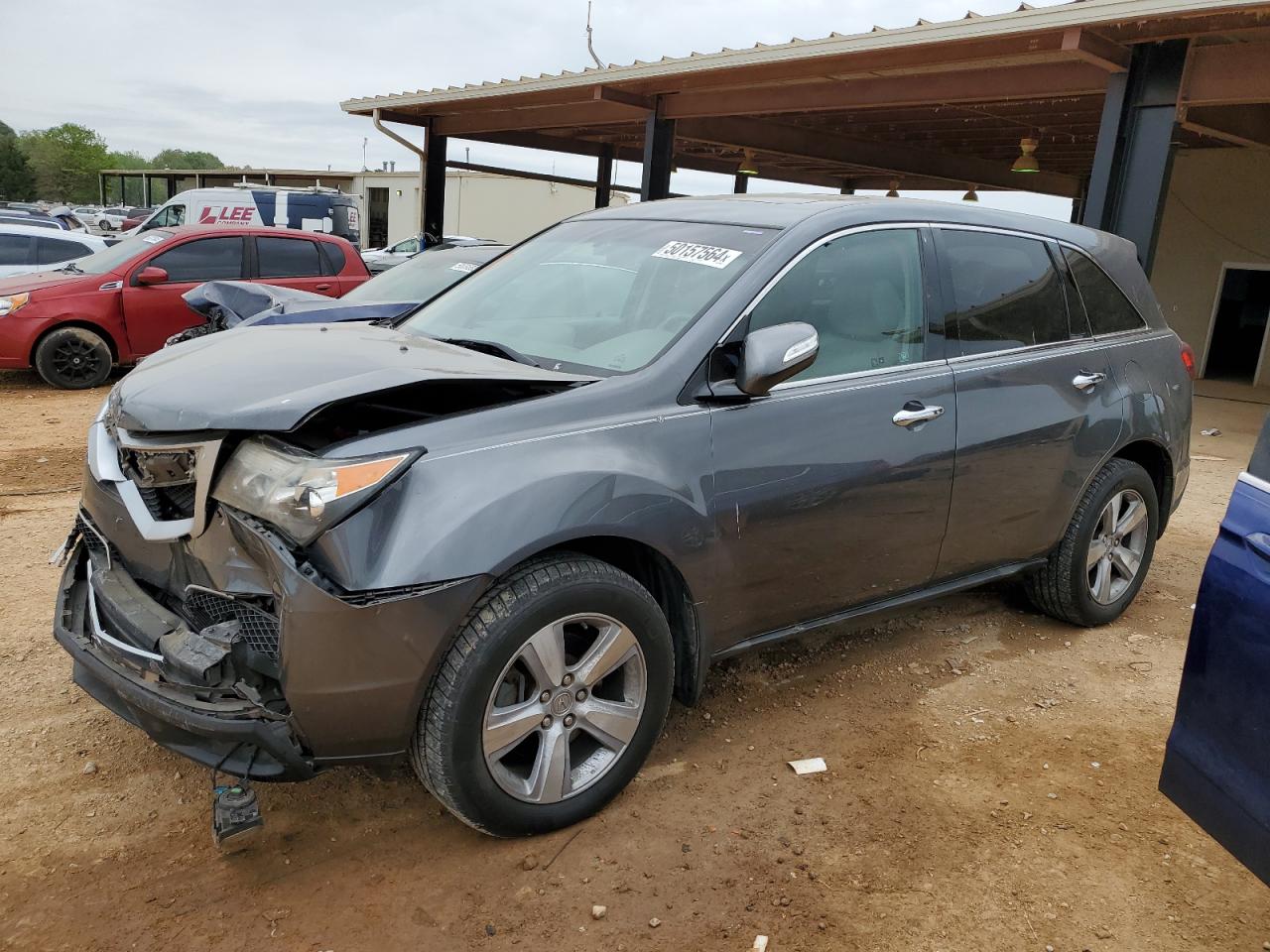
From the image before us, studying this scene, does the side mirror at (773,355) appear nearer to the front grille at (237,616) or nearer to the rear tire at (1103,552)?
the front grille at (237,616)

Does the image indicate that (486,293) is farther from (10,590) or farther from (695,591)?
(10,590)

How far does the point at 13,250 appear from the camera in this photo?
1259cm

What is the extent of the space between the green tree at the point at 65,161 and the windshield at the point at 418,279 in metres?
93.0

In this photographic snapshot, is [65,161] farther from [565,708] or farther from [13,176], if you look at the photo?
[565,708]

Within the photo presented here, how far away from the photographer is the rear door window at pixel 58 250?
1274 centimetres

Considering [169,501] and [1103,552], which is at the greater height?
[169,501]

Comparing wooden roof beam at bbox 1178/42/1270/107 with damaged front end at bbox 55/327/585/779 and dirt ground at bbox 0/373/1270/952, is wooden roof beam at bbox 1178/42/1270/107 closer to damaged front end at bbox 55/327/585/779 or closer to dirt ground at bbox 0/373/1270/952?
dirt ground at bbox 0/373/1270/952

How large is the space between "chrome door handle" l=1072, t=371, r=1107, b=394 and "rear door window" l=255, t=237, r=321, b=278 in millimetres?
8996

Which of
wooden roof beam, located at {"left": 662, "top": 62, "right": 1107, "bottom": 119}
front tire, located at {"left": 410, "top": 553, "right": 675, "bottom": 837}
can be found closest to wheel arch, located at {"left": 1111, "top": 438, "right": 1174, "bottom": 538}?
front tire, located at {"left": 410, "top": 553, "right": 675, "bottom": 837}

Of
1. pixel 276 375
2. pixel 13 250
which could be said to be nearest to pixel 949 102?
pixel 276 375

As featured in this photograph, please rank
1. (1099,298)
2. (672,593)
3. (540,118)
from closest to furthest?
(672,593)
(1099,298)
(540,118)

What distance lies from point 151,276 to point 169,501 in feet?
26.7

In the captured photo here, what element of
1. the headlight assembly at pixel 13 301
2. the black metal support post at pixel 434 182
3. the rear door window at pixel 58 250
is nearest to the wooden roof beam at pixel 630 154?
the black metal support post at pixel 434 182

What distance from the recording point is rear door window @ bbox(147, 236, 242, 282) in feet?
33.2
